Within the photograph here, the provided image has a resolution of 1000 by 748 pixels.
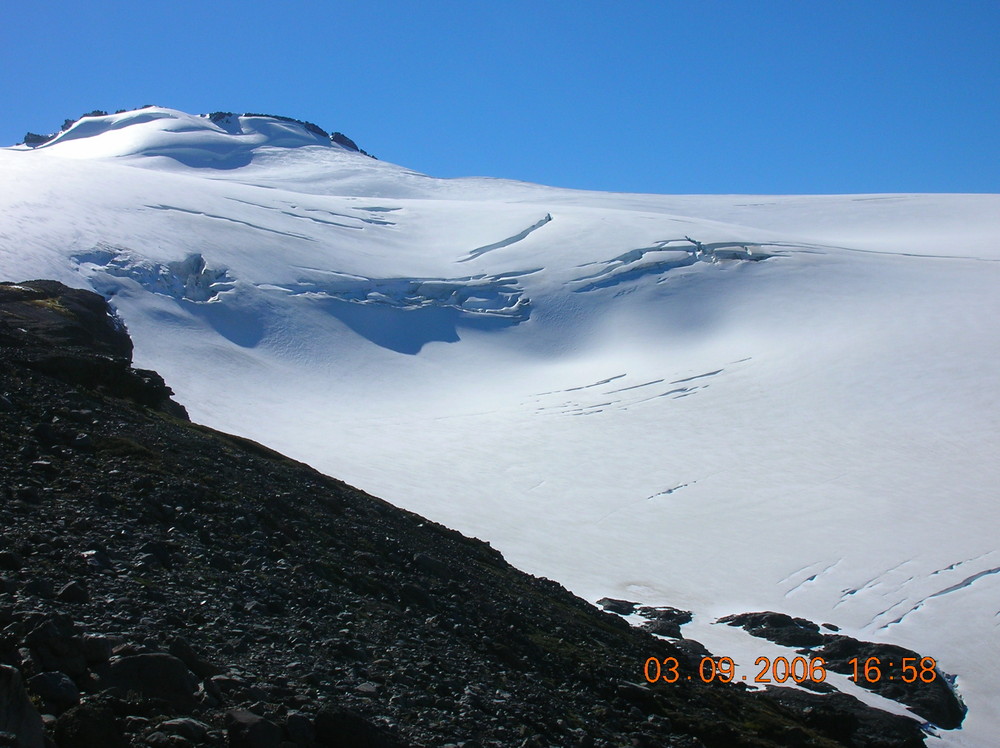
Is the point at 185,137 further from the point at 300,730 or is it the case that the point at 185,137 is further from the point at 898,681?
the point at 300,730

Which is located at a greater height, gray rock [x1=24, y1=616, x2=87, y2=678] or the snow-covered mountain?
the snow-covered mountain

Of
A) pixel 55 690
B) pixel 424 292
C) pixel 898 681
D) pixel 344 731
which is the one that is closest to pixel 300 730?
pixel 344 731

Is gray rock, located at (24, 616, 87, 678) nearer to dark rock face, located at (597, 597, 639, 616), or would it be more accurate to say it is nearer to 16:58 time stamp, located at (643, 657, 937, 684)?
16:58 time stamp, located at (643, 657, 937, 684)

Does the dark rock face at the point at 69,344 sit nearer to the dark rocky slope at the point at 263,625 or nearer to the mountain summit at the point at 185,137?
the dark rocky slope at the point at 263,625

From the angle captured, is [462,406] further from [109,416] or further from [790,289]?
[109,416]

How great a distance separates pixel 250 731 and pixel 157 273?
129 feet

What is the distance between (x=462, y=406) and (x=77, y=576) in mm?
31006

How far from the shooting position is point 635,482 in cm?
2994

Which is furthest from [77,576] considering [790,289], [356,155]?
[356,155]

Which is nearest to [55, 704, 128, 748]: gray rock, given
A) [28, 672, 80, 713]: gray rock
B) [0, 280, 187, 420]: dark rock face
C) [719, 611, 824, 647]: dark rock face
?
[28, 672, 80, 713]: gray rock

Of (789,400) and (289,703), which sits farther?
(789,400)

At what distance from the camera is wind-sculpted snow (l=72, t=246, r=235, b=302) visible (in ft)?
130

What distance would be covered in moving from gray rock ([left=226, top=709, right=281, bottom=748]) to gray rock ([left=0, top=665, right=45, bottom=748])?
1.23 m

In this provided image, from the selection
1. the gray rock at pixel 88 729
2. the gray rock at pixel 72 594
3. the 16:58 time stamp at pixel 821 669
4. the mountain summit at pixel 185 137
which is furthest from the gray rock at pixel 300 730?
the mountain summit at pixel 185 137
